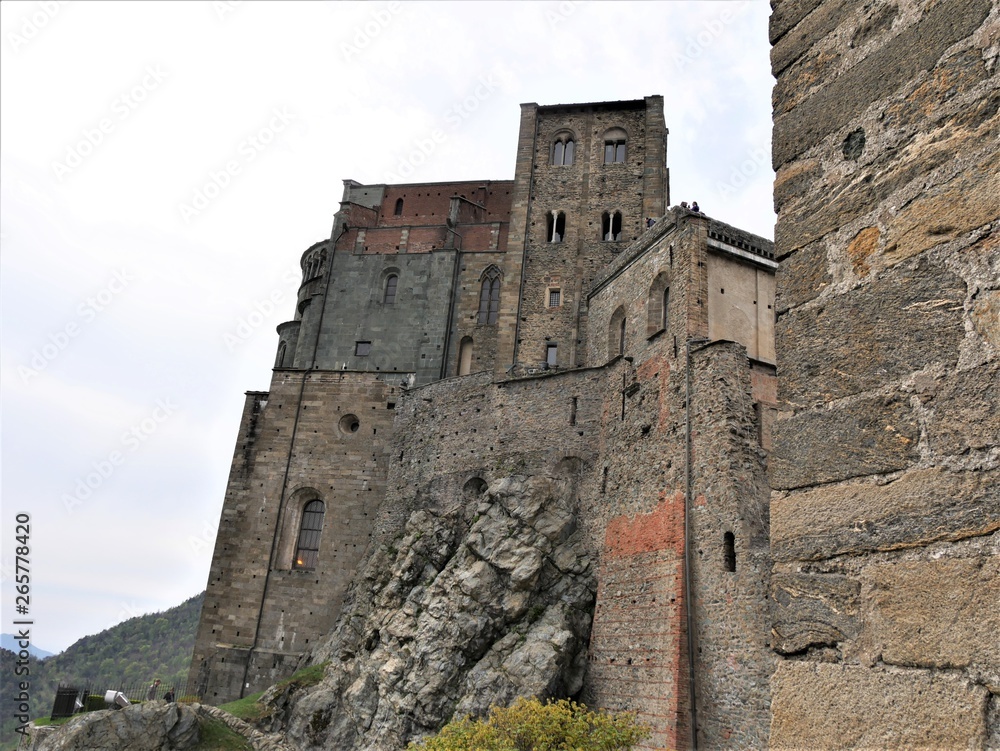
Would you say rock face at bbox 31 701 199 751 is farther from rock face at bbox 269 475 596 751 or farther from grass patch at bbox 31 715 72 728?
rock face at bbox 269 475 596 751

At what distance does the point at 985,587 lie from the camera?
234 cm

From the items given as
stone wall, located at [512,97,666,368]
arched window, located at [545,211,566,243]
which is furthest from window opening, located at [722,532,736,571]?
arched window, located at [545,211,566,243]

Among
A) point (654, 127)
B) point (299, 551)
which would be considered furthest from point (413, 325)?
point (654, 127)

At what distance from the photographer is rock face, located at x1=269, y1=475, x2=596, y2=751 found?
1972 centimetres

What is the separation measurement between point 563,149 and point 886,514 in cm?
3183

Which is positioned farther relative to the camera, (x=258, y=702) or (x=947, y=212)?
(x=258, y=702)

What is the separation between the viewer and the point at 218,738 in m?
23.3

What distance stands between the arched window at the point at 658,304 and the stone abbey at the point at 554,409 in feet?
0.23

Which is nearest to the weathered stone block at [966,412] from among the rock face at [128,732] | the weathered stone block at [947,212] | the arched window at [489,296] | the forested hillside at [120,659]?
the weathered stone block at [947,212]

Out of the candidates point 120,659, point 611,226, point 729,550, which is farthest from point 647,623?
point 120,659

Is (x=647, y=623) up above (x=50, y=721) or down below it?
above

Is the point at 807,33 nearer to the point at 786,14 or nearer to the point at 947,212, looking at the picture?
the point at 786,14

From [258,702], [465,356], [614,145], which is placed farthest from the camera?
[465,356]

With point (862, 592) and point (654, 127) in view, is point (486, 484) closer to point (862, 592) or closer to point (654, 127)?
point (654, 127)
